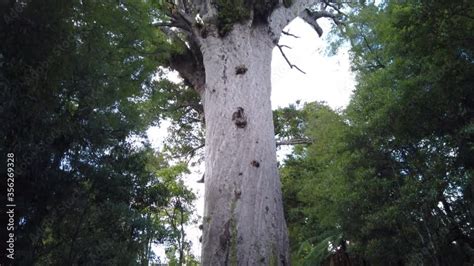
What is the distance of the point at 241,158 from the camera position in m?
3.51

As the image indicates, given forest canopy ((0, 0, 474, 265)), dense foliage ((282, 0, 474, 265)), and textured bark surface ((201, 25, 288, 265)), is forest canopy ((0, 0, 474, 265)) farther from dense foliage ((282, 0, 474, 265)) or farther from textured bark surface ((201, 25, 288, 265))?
textured bark surface ((201, 25, 288, 265))

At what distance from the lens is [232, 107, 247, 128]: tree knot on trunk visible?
3.74 meters

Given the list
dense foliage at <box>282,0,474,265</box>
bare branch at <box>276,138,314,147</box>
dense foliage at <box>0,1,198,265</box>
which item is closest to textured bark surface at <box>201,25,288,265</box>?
dense foliage at <box>0,1,198,265</box>

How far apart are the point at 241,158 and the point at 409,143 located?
290 cm

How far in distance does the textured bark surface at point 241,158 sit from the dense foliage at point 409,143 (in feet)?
4.99

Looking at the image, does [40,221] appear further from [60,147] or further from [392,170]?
[392,170]

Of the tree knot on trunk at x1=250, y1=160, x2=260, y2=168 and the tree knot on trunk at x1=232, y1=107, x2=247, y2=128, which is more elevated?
the tree knot on trunk at x1=232, y1=107, x2=247, y2=128

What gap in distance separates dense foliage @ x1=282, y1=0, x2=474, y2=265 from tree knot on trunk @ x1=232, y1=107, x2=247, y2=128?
1627 millimetres

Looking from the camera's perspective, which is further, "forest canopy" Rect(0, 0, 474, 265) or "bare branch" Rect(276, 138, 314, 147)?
"bare branch" Rect(276, 138, 314, 147)

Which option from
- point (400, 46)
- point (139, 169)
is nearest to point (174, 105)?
point (139, 169)

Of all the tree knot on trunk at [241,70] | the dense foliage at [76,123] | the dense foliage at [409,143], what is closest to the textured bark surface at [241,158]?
the tree knot on trunk at [241,70]

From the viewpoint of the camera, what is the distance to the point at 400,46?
14.6ft

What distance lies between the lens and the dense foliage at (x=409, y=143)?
3.52 m

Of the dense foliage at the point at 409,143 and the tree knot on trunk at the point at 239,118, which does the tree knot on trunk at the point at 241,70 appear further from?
the dense foliage at the point at 409,143
